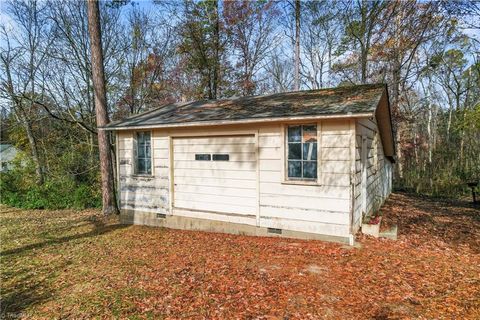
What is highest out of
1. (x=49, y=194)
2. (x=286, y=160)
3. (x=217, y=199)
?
(x=286, y=160)

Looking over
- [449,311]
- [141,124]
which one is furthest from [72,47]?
[449,311]

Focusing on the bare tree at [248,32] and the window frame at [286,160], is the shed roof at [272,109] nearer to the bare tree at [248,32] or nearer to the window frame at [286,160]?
the window frame at [286,160]

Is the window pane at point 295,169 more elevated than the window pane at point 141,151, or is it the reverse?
the window pane at point 141,151

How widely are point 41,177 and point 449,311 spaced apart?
1724 centimetres

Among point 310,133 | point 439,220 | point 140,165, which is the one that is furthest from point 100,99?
point 439,220

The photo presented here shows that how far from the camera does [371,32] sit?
15.8m

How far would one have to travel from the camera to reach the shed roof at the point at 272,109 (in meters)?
5.83

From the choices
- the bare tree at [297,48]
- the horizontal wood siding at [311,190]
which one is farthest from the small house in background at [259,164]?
the bare tree at [297,48]

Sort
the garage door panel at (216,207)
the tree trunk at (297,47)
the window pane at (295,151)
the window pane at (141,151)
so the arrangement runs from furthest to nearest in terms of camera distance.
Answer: the tree trunk at (297,47), the window pane at (141,151), the garage door panel at (216,207), the window pane at (295,151)

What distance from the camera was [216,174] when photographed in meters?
7.33

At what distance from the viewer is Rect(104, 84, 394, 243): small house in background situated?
19.4 ft

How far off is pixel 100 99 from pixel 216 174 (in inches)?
196

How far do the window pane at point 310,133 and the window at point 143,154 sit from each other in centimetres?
463

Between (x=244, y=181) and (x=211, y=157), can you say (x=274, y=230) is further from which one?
(x=211, y=157)
